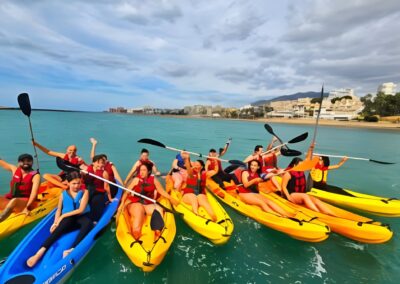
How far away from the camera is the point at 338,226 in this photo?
205 inches

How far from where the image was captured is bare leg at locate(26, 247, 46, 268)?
143 inches

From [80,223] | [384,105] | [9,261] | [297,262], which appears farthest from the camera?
Answer: [384,105]

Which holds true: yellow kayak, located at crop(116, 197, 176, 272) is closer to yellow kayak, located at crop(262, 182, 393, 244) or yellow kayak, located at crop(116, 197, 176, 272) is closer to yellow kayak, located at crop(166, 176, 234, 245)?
yellow kayak, located at crop(166, 176, 234, 245)

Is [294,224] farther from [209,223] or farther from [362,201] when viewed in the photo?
[362,201]

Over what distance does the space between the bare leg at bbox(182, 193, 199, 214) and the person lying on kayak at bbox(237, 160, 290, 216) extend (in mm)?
1336

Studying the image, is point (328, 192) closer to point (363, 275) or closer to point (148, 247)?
point (363, 275)

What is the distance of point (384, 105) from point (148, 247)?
76.8 meters

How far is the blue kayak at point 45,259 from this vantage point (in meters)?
3.31

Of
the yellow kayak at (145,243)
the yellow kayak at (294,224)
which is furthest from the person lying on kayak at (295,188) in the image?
the yellow kayak at (145,243)

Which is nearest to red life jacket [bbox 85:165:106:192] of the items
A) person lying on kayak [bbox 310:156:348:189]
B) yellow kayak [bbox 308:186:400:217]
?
yellow kayak [bbox 308:186:400:217]

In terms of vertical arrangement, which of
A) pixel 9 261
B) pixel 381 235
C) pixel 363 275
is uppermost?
pixel 9 261

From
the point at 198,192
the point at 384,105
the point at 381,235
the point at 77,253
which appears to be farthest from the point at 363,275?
the point at 384,105

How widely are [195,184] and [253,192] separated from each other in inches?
59.1

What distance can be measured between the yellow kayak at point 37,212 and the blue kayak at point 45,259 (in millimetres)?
591
